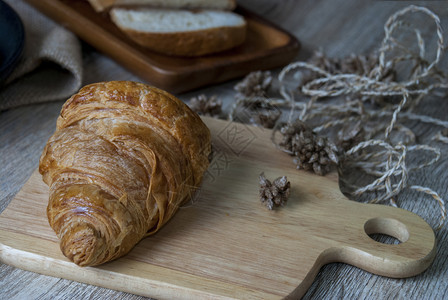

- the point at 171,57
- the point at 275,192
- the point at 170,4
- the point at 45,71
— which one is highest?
the point at 170,4

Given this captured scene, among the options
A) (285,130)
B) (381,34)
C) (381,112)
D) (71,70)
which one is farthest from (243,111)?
(381,34)

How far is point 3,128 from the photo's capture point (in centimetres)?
252

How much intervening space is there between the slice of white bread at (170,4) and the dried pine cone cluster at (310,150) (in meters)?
1.26

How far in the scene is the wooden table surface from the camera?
5.75ft

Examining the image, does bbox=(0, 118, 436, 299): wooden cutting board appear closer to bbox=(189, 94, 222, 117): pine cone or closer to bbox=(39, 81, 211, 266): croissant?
bbox=(39, 81, 211, 266): croissant

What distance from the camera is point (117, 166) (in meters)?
1.73

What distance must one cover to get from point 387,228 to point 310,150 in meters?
0.44

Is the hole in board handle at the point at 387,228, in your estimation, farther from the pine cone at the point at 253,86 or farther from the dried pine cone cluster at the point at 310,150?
the pine cone at the point at 253,86

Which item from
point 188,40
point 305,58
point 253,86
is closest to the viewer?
point 253,86

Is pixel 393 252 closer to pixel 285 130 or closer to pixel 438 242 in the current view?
pixel 438 242

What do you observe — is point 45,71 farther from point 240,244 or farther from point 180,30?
point 240,244

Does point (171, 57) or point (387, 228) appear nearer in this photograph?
point (387, 228)

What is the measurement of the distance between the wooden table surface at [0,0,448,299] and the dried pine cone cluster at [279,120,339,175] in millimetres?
378

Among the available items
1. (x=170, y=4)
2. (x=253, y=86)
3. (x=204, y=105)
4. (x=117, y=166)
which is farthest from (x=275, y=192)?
(x=170, y=4)
